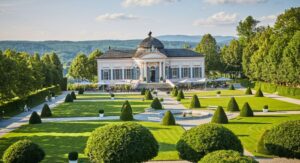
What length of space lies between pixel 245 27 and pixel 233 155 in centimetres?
8259

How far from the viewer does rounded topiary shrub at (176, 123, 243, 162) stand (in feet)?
54.6

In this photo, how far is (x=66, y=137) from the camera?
2786 cm

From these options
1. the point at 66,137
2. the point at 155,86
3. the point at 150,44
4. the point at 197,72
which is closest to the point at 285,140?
the point at 66,137

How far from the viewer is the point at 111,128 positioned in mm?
17016

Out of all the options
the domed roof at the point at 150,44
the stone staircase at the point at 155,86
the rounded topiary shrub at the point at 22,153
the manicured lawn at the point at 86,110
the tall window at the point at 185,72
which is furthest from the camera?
the domed roof at the point at 150,44

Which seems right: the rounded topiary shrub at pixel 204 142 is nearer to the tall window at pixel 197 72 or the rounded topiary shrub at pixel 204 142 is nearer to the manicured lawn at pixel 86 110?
the manicured lawn at pixel 86 110

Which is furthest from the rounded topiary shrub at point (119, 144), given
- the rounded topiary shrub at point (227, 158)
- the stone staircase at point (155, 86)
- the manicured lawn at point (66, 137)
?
the stone staircase at point (155, 86)

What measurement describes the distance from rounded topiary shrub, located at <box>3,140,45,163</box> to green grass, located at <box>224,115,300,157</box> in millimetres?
11333

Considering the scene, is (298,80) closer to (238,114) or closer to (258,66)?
(258,66)

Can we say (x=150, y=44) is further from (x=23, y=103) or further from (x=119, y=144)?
(x=119, y=144)

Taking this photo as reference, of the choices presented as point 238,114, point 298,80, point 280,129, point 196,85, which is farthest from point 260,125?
point 196,85

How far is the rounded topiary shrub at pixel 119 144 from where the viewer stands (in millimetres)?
16547

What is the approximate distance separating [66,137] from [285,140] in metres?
15.5

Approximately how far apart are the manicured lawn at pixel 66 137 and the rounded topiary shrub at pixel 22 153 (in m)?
2.43
